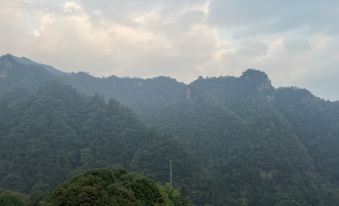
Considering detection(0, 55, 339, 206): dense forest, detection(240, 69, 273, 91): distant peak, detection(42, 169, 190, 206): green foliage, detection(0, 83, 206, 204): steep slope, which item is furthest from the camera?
detection(240, 69, 273, 91): distant peak

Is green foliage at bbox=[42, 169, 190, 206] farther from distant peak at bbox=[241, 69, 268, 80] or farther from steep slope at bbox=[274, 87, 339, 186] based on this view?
distant peak at bbox=[241, 69, 268, 80]

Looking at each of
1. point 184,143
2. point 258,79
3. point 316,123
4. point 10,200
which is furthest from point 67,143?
point 258,79

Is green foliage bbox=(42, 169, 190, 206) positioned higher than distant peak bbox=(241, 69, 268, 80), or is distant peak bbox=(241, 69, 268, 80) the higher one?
distant peak bbox=(241, 69, 268, 80)

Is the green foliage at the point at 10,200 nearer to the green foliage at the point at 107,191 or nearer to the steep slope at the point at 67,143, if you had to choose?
the green foliage at the point at 107,191

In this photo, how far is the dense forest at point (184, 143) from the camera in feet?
275

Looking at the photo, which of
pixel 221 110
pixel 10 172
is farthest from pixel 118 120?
pixel 221 110

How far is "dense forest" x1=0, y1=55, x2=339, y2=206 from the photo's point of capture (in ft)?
275

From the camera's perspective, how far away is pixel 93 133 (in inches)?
3895

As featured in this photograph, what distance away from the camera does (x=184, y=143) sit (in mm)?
107312

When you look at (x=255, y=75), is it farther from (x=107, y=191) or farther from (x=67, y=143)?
(x=107, y=191)

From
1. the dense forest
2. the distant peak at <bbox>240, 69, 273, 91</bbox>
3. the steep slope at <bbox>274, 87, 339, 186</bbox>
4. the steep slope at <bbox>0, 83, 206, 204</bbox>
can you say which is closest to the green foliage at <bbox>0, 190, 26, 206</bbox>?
the dense forest

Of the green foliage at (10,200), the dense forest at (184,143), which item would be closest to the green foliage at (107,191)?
the dense forest at (184,143)

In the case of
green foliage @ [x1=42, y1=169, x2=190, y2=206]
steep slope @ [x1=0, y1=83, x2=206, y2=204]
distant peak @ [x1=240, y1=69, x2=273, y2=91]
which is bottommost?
green foliage @ [x1=42, y1=169, x2=190, y2=206]

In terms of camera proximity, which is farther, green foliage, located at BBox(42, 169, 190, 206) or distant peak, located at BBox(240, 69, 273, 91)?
distant peak, located at BBox(240, 69, 273, 91)
